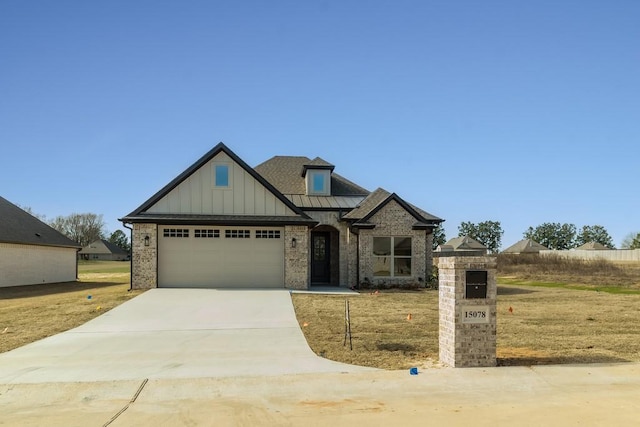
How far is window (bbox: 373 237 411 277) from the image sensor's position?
2225 cm

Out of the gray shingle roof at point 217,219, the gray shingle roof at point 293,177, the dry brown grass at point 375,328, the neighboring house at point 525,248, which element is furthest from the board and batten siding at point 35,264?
the neighboring house at point 525,248

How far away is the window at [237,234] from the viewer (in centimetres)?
2006

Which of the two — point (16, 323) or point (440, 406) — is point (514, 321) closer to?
point (440, 406)

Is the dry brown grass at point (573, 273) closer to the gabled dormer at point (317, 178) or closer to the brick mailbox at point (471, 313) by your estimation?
the gabled dormer at point (317, 178)

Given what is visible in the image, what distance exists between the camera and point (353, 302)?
17.0 meters

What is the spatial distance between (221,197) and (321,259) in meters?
6.62

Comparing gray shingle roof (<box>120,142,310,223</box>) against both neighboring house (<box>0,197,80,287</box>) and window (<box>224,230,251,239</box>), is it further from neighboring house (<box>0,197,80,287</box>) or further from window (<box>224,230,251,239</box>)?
neighboring house (<box>0,197,80,287</box>)

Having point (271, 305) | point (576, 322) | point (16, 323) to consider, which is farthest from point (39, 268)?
point (576, 322)

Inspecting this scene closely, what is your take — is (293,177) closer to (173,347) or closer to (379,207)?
(379,207)

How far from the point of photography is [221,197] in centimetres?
2017

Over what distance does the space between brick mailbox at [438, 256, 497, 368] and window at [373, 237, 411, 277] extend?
1442 centimetres

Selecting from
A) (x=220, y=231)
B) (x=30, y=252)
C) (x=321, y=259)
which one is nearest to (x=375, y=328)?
(x=220, y=231)

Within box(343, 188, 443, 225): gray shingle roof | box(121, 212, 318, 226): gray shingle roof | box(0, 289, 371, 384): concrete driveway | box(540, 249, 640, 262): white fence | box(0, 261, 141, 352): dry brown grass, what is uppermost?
box(343, 188, 443, 225): gray shingle roof

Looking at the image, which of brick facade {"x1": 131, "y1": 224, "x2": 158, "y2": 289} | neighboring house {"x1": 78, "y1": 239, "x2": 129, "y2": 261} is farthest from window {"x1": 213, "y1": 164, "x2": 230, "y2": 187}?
neighboring house {"x1": 78, "y1": 239, "x2": 129, "y2": 261}
